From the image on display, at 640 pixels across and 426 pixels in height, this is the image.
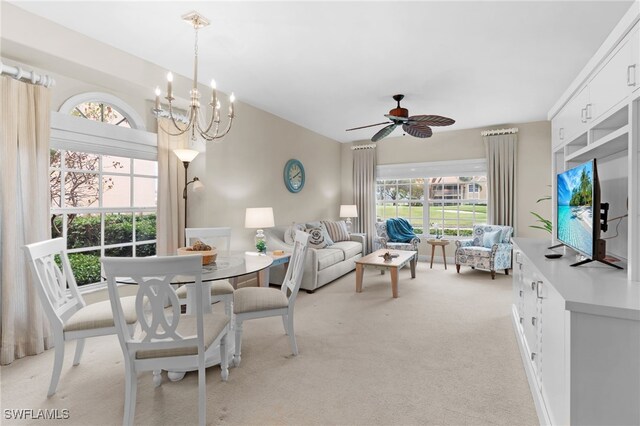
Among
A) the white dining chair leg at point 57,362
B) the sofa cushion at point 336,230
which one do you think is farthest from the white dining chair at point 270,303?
the sofa cushion at point 336,230

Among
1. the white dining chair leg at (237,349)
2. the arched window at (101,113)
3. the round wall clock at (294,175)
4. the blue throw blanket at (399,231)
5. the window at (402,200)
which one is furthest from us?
the window at (402,200)

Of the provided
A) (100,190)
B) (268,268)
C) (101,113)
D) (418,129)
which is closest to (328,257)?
(268,268)

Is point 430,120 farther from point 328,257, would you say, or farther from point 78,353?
point 78,353

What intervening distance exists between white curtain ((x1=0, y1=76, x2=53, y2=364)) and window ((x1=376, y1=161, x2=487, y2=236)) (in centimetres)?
565

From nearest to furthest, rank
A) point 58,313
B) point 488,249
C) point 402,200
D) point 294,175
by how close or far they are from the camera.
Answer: point 58,313 < point 488,249 < point 294,175 < point 402,200

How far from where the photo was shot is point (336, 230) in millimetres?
5801

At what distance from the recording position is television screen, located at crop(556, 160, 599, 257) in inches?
68.1

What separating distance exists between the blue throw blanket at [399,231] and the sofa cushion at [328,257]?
1482 millimetres

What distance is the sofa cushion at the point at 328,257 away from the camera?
4.37 m

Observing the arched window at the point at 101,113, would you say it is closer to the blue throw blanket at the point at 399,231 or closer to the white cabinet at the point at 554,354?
the white cabinet at the point at 554,354

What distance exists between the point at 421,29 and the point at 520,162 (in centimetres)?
411

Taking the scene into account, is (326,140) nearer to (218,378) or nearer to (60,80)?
(60,80)

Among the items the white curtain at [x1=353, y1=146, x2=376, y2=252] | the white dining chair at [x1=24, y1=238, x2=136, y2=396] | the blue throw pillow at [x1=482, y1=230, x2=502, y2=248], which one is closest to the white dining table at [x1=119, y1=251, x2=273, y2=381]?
the white dining chair at [x1=24, y1=238, x2=136, y2=396]

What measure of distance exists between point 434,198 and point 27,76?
6230mm
